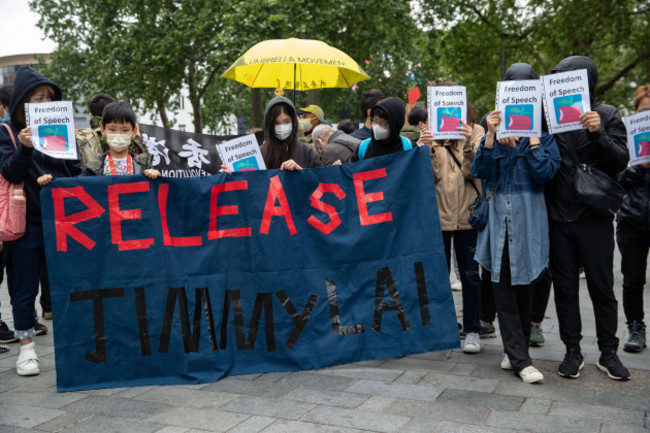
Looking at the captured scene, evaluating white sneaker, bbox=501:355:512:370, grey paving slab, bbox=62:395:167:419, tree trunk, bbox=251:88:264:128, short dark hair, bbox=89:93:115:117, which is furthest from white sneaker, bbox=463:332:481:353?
tree trunk, bbox=251:88:264:128

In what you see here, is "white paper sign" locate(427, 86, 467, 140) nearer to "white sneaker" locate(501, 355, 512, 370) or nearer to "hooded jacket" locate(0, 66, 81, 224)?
"white sneaker" locate(501, 355, 512, 370)

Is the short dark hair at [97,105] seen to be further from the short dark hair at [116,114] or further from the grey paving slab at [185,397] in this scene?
the grey paving slab at [185,397]

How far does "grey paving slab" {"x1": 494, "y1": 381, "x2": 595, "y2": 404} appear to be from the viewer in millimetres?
4047

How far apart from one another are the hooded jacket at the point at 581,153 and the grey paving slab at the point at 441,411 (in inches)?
55.3

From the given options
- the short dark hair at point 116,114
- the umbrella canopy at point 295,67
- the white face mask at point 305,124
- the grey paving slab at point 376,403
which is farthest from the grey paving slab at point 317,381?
the white face mask at point 305,124

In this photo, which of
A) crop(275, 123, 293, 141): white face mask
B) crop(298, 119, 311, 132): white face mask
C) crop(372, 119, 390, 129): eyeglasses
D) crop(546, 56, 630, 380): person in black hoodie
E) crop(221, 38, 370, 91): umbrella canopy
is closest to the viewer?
crop(546, 56, 630, 380): person in black hoodie

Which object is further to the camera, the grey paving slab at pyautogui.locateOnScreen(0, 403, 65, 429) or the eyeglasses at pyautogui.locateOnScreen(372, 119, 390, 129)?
the eyeglasses at pyautogui.locateOnScreen(372, 119, 390, 129)

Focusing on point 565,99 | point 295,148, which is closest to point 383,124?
point 295,148

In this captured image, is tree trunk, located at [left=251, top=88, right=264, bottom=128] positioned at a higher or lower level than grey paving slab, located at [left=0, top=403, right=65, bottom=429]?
higher

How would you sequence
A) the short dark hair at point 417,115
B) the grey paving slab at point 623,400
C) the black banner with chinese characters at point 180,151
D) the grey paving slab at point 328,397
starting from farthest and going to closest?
1. the black banner with chinese characters at point 180,151
2. the short dark hair at point 417,115
3. the grey paving slab at point 328,397
4. the grey paving slab at point 623,400

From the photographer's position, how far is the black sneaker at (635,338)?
503 cm

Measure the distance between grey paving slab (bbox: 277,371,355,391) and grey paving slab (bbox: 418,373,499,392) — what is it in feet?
1.63

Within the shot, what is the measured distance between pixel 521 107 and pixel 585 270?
1.12 metres

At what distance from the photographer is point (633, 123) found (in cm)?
482
